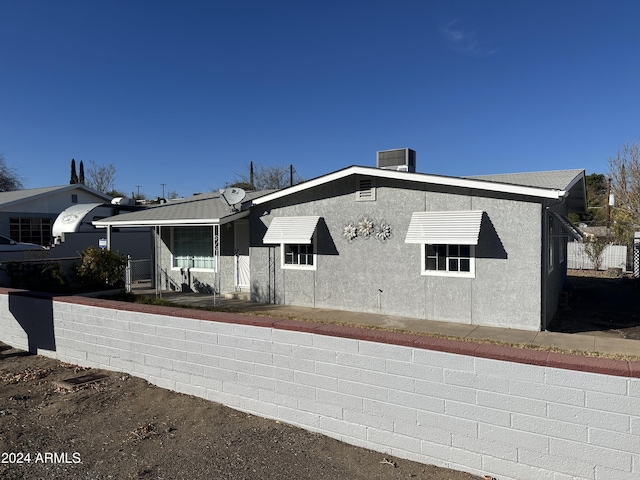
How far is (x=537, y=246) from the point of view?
8883 millimetres

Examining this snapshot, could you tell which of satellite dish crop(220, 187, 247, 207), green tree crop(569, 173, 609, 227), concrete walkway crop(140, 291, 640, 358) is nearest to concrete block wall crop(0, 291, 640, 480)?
concrete walkway crop(140, 291, 640, 358)

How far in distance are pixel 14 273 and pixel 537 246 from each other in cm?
1127

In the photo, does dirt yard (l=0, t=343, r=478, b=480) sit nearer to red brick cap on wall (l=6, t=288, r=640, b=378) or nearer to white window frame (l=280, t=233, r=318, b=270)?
red brick cap on wall (l=6, t=288, r=640, b=378)

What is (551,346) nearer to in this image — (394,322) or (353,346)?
(394,322)

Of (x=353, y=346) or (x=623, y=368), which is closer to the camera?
(x=623, y=368)

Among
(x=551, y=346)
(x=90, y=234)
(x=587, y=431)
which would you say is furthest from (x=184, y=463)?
(x=90, y=234)

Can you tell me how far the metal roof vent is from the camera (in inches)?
481

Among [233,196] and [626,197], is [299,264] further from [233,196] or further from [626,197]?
[626,197]

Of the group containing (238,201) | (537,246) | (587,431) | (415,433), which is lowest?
(415,433)

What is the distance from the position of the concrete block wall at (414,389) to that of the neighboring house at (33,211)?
74.0ft

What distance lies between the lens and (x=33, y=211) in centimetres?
2522

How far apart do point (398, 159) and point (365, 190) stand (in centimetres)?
214

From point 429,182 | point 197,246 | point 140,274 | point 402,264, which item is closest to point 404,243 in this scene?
point 402,264

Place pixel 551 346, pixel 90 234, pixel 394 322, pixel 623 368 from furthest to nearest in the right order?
pixel 90 234, pixel 394 322, pixel 551 346, pixel 623 368
